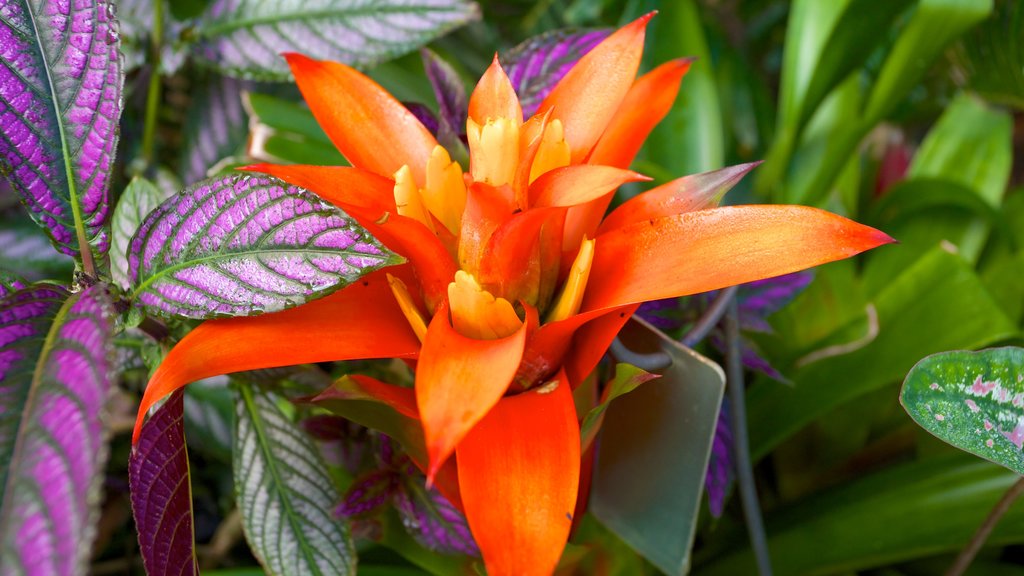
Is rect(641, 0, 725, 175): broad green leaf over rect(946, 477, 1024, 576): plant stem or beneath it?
over

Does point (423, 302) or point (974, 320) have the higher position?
point (423, 302)

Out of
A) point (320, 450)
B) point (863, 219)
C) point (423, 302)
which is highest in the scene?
point (423, 302)

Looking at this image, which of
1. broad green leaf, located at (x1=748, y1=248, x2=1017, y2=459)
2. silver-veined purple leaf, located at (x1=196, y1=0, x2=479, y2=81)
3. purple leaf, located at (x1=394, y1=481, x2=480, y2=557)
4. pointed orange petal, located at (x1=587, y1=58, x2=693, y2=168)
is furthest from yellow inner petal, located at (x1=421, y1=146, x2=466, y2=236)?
broad green leaf, located at (x1=748, y1=248, x2=1017, y2=459)

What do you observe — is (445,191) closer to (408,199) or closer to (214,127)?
(408,199)

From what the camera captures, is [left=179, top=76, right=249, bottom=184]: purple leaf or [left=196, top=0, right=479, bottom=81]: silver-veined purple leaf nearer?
[left=196, top=0, right=479, bottom=81]: silver-veined purple leaf

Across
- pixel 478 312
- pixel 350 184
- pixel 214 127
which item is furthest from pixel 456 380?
pixel 214 127

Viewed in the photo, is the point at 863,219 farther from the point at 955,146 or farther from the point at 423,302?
the point at 423,302

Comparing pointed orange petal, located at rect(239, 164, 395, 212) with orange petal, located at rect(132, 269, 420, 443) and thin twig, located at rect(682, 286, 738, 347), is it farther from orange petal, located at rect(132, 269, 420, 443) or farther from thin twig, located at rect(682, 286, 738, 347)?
thin twig, located at rect(682, 286, 738, 347)

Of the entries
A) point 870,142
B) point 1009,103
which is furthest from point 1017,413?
point 870,142
